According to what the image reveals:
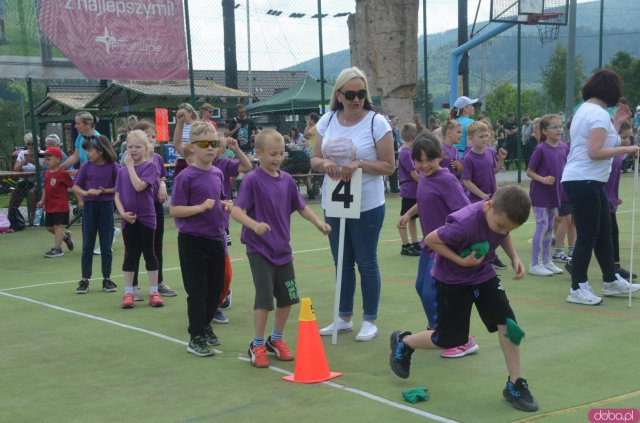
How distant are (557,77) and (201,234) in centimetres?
4344

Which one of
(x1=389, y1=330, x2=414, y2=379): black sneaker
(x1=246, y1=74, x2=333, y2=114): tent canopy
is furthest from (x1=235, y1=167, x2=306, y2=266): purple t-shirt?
(x1=246, y1=74, x2=333, y2=114): tent canopy

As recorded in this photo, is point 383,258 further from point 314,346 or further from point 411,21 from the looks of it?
point 411,21

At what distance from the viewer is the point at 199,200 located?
611 cm

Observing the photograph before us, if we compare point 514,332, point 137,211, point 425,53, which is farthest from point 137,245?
point 425,53

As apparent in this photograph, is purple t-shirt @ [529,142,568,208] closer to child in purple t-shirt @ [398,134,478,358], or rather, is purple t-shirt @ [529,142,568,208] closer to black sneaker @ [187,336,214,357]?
child in purple t-shirt @ [398,134,478,358]

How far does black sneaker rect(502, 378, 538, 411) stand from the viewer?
449 centimetres

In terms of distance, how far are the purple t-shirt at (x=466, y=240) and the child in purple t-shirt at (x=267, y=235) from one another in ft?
3.59

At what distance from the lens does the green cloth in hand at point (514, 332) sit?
452 cm

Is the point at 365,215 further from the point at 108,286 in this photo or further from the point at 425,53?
the point at 425,53

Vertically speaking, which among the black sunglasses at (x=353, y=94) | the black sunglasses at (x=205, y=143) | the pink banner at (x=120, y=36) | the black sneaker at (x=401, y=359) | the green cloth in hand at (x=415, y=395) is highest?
the pink banner at (x=120, y=36)

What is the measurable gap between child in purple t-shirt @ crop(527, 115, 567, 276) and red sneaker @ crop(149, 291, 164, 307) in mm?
4097

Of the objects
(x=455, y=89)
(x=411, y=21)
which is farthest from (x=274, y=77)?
(x=455, y=89)

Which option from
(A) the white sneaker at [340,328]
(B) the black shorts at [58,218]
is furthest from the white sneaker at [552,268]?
(B) the black shorts at [58,218]

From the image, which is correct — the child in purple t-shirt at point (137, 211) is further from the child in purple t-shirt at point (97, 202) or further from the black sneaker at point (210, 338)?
the black sneaker at point (210, 338)
